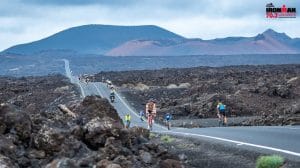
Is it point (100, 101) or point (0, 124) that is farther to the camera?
point (100, 101)

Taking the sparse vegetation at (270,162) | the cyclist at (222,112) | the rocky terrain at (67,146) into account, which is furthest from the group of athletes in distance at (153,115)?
the sparse vegetation at (270,162)

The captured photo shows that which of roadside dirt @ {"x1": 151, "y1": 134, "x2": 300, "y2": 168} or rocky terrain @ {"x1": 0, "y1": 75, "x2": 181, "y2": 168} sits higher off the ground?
rocky terrain @ {"x1": 0, "y1": 75, "x2": 181, "y2": 168}

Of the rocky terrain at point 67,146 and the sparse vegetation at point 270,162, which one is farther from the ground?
the rocky terrain at point 67,146

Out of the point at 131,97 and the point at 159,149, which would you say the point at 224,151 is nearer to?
the point at 159,149

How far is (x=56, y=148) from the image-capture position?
1069cm

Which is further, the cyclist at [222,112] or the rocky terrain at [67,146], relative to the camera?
the cyclist at [222,112]

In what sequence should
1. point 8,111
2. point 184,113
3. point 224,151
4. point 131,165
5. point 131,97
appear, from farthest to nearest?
1. point 131,97
2. point 184,113
3. point 224,151
4. point 8,111
5. point 131,165

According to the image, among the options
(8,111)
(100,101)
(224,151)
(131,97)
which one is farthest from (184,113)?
(8,111)

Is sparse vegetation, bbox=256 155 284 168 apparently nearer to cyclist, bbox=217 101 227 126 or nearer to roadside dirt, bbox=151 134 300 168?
roadside dirt, bbox=151 134 300 168

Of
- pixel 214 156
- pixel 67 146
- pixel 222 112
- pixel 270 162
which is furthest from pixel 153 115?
pixel 67 146

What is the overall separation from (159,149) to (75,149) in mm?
2491

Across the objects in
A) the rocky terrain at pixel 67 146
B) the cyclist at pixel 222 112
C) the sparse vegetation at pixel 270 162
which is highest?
the rocky terrain at pixel 67 146

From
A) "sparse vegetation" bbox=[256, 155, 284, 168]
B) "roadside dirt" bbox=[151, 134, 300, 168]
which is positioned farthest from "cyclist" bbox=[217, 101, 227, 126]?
"sparse vegetation" bbox=[256, 155, 284, 168]

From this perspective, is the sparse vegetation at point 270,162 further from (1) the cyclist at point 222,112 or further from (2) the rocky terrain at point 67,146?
(1) the cyclist at point 222,112
